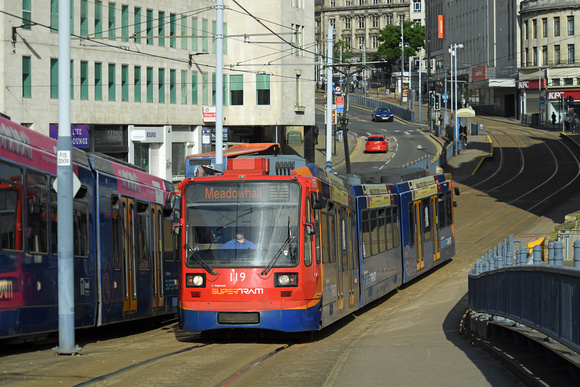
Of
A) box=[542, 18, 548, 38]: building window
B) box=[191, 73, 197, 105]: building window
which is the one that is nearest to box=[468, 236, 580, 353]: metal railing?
box=[191, 73, 197, 105]: building window

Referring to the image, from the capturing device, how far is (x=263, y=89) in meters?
62.9

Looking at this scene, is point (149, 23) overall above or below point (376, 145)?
above

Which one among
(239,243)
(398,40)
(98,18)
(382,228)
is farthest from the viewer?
(398,40)

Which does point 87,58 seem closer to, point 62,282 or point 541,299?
point 62,282

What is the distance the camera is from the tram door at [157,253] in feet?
59.8

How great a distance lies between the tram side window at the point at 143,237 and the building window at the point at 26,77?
27825mm

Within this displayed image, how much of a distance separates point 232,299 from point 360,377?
4114mm

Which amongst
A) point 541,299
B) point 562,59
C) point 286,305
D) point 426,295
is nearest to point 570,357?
point 541,299

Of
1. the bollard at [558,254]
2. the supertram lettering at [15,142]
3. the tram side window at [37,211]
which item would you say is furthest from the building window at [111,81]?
the bollard at [558,254]

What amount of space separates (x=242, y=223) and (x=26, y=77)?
31635 mm

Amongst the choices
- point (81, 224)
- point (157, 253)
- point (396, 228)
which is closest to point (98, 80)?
point (396, 228)

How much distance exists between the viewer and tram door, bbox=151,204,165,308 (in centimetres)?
1822

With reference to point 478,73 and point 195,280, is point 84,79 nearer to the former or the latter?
point 195,280

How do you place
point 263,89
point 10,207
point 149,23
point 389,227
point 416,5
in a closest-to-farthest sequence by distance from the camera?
point 10,207 < point 389,227 < point 149,23 < point 263,89 < point 416,5
